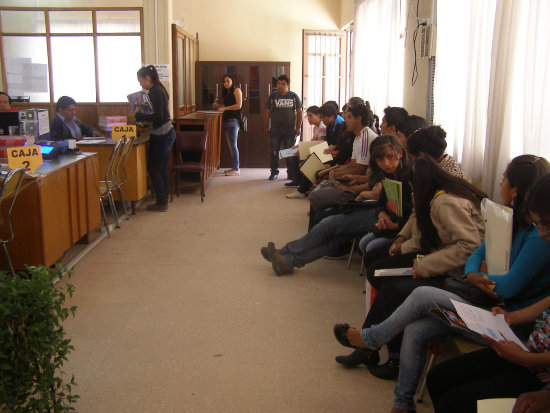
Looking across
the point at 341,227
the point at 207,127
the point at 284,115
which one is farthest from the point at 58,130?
the point at 284,115

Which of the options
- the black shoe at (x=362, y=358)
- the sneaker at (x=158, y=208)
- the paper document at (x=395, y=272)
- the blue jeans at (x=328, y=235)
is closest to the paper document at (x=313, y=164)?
the blue jeans at (x=328, y=235)

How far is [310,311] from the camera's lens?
12.9 feet

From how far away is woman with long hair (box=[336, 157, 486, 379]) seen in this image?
9.48ft

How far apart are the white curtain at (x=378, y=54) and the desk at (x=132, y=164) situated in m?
2.97

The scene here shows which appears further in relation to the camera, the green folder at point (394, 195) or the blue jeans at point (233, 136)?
the blue jeans at point (233, 136)

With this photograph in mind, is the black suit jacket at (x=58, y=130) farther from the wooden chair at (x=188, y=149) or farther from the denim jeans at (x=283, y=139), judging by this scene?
the denim jeans at (x=283, y=139)

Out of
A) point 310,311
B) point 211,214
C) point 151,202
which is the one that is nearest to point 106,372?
point 310,311

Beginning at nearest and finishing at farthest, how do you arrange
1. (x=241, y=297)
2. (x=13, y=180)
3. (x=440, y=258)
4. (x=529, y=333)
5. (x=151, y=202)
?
(x=529, y=333)
(x=440, y=258)
(x=13, y=180)
(x=241, y=297)
(x=151, y=202)

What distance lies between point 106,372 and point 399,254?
71.6 inches

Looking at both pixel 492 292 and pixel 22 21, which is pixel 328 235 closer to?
pixel 492 292

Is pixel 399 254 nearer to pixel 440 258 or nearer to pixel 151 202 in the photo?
pixel 440 258

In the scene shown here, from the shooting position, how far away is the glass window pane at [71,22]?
346 inches

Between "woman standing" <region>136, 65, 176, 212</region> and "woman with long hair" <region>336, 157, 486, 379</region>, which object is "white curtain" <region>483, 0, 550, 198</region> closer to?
"woman with long hair" <region>336, 157, 486, 379</region>

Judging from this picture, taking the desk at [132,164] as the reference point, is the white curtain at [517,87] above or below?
above
